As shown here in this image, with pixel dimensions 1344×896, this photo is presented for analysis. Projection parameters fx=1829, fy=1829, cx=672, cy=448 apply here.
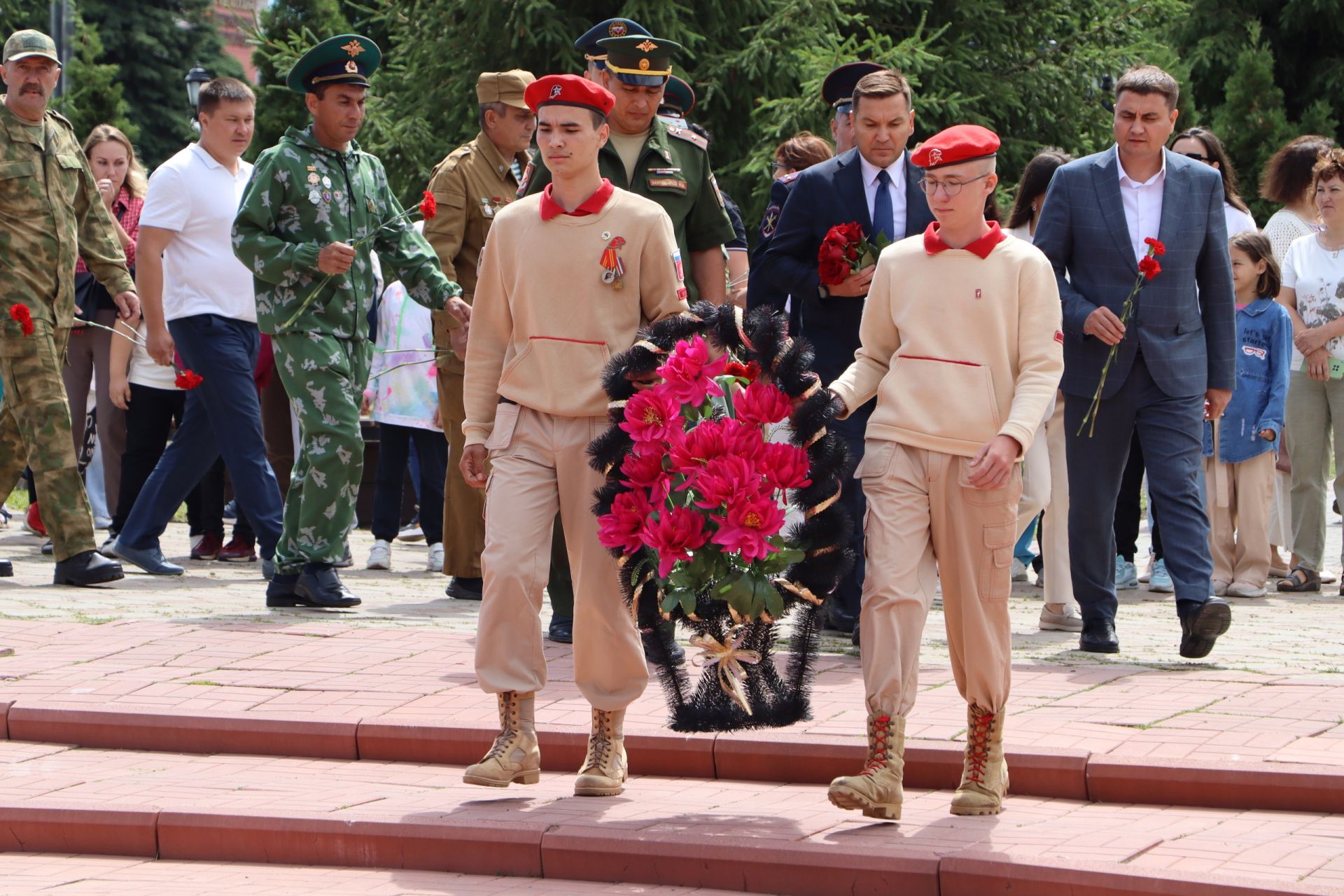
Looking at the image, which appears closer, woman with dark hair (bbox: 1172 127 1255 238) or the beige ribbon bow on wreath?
the beige ribbon bow on wreath

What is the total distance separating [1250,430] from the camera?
10383 millimetres

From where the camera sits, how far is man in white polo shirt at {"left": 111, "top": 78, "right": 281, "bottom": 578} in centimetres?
980

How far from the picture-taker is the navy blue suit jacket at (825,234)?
25.4ft

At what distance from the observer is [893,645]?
5.23m

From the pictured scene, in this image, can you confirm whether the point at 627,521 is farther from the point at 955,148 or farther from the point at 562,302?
the point at 955,148

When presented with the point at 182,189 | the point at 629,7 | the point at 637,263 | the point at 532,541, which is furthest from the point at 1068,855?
the point at 629,7

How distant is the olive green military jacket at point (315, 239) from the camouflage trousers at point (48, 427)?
1.44 m

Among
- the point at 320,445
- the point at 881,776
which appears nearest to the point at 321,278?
the point at 320,445

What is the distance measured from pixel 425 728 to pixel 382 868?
98cm

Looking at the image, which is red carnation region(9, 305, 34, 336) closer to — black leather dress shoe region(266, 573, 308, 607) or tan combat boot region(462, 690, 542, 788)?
black leather dress shoe region(266, 573, 308, 607)

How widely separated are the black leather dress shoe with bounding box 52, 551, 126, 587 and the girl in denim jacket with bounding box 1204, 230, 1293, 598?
6057 mm

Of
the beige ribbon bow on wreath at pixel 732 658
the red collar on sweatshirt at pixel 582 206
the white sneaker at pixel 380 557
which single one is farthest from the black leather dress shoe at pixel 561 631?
the white sneaker at pixel 380 557

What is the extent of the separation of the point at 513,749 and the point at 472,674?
1517mm

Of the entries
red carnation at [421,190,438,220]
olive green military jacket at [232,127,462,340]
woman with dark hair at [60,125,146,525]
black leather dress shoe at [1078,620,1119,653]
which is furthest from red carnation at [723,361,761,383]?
woman with dark hair at [60,125,146,525]
